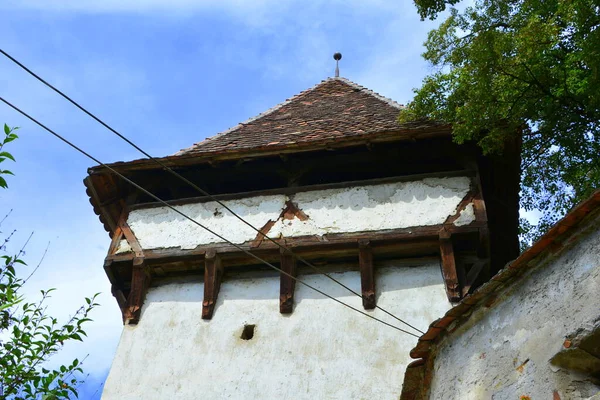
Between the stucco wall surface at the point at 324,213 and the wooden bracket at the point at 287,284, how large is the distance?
321 millimetres

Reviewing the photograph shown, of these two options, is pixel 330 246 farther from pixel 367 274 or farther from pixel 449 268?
pixel 449 268

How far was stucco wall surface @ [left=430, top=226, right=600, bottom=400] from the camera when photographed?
5.31 m

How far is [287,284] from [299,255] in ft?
1.31

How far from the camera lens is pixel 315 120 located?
12.4 m

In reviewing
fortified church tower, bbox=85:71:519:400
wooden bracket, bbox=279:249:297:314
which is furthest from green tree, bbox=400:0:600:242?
wooden bracket, bbox=279:249:297:314

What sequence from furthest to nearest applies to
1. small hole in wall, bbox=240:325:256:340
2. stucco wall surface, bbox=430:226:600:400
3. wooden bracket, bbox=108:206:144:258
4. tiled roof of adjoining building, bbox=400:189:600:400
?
wooden bracket, bbox=108:206:144:258, small hole in wall, bbox=240:325:256:340, tiled roof of adjoining building, bbox=400:189:600:400, stucco wall surface, bbox=430:226:600:400

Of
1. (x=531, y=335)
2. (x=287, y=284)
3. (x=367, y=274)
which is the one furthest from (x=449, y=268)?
(x=531, y=335)

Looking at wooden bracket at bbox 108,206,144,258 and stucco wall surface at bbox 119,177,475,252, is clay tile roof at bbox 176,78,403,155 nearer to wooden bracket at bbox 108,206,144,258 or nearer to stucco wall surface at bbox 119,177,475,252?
stucco wall surface at bbox 119,177,475,252

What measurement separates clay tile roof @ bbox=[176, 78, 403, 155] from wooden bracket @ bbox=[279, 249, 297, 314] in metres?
1.51

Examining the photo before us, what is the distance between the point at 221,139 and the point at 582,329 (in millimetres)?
7826

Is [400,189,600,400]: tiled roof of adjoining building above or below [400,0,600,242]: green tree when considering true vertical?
below

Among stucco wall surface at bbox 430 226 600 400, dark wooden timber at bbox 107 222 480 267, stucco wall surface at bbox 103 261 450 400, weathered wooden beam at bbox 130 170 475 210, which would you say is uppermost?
weathered wooden beam at bbox 130 170 475 210

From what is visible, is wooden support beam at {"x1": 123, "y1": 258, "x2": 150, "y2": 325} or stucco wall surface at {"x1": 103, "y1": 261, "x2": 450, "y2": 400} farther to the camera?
wooden support beam at {"x1": 123, "y1": 258, "x2": 150, "y2": 325}

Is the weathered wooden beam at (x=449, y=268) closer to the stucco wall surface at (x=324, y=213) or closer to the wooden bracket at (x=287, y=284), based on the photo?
the stucco wall surface at (x=324, y=213)
